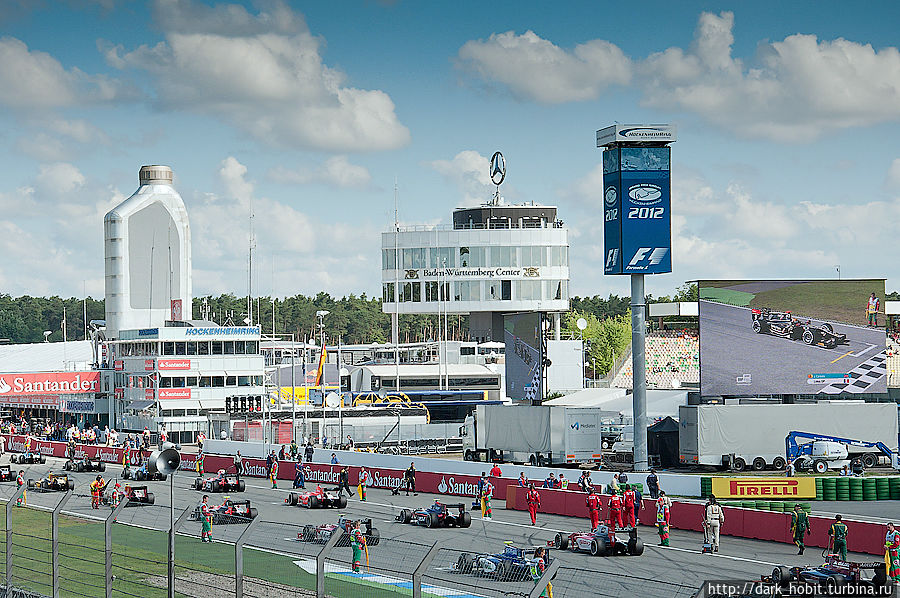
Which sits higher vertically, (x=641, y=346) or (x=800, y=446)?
(x=641, y=346)

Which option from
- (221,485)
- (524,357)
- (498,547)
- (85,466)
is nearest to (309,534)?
(498,547)

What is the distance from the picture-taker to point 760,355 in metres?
57.0

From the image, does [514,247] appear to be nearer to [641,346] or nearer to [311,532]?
[641,346]

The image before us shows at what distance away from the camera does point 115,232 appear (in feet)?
403

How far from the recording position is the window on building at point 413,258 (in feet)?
335

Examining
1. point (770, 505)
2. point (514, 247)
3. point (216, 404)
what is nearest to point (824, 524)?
point (770, 505)

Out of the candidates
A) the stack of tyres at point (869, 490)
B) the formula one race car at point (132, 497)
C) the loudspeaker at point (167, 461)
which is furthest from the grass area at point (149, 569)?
the stack of tyres at point (869, 490)

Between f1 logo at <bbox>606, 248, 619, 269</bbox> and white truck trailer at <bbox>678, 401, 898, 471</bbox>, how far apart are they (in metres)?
8.19

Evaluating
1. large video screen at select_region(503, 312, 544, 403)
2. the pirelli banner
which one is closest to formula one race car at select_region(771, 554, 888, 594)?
the pirelli banner

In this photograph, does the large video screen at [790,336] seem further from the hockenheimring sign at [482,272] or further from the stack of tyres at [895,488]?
the hockenheimring sign at [482,272]

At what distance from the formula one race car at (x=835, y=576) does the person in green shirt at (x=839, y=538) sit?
139 inches

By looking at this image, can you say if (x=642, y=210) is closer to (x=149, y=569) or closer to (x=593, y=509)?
(x=593, y=509)

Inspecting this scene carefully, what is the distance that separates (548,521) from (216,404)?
46.5 metres

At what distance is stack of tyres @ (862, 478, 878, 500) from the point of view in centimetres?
4369
